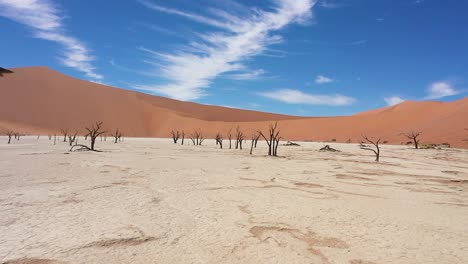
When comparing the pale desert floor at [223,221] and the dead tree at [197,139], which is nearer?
the pale desert floor at [223,221]

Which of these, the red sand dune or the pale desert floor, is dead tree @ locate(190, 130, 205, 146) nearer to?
the red sand dune

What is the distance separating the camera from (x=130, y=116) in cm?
5616

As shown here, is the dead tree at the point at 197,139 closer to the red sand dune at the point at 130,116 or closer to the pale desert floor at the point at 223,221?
the red sand dune at the point at 130,116

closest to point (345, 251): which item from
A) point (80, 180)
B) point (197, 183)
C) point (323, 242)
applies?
point (323, 242)

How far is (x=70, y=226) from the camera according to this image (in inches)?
134

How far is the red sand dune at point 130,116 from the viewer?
42.2 metres

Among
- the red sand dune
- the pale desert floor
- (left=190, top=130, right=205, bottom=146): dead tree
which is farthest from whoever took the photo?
the red sand dune

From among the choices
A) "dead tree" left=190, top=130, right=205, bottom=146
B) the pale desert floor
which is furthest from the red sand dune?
the pale desert floor

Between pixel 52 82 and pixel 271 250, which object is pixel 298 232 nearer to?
pixel 271 250

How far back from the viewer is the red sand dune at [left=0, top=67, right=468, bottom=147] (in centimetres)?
4216

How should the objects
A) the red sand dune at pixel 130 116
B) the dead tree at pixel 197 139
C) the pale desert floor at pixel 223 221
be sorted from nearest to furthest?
the pale desert floor at pixel 223 221 < the dead tree at pixel 197 139 < the red sand dune at pixel 130 116

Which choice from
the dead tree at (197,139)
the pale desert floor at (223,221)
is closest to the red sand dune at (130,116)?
the dead tree at (197,139)

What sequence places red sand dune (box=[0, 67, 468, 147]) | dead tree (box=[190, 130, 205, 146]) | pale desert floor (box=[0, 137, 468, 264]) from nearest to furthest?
pale desert floor (box=[0, 137, 468, 264]) → dead tree (box=[190, 130, 205, 146]) → red sand dune (box=[0, 67, 468, 147])

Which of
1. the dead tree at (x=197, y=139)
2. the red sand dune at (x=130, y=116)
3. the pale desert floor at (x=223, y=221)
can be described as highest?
the red sand dune at (x=130, y=116)
